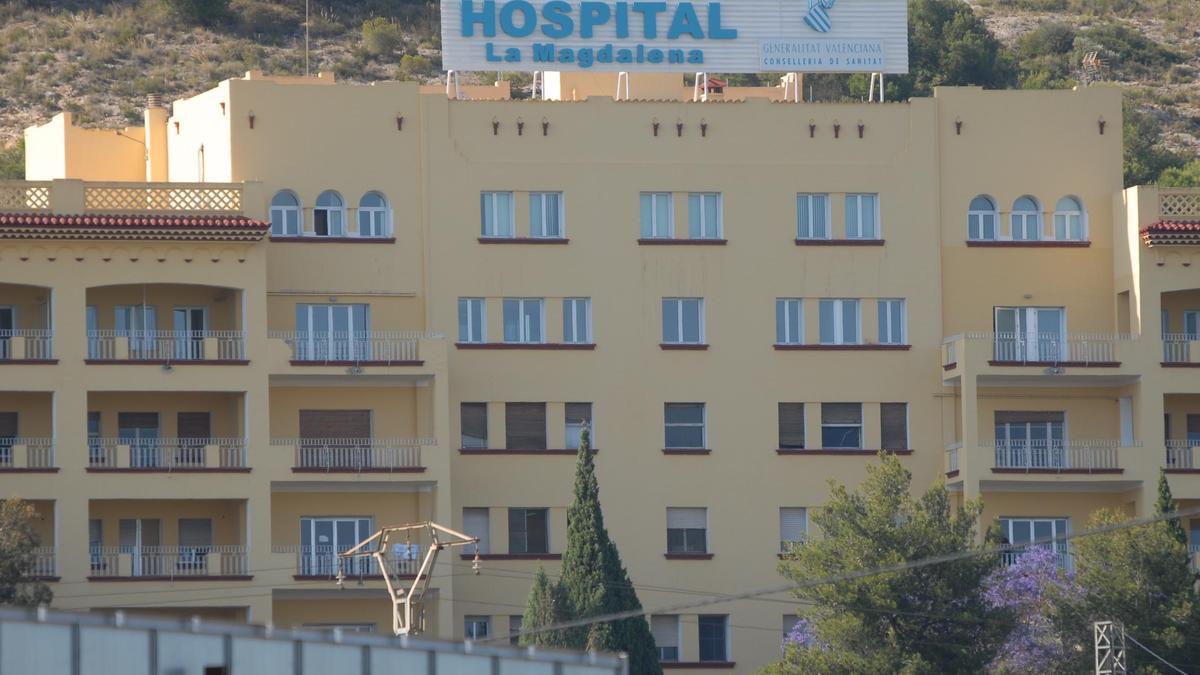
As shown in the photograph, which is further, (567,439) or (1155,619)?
(567,439)

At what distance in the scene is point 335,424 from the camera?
82.6m

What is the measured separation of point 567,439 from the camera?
3287 inches

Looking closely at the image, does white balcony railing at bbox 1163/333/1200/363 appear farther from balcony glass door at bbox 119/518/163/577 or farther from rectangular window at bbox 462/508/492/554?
balcony glass door at bbox 119/518/163/577

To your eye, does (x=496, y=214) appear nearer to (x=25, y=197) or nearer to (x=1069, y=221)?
(x=25, y=197)

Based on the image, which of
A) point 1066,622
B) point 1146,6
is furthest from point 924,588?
point 1146,6

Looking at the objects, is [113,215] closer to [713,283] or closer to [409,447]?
[409,447]

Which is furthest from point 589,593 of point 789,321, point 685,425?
point 789,321

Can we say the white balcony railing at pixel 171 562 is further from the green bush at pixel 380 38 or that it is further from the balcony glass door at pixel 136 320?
the green bush at pixel 380 38

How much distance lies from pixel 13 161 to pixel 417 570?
46.2 m

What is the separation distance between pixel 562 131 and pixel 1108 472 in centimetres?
1821

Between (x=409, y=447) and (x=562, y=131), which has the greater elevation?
(x=562, y=131)

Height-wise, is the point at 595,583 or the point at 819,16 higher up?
the point at 819,16

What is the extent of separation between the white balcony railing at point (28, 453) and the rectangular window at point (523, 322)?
13260 millimetres

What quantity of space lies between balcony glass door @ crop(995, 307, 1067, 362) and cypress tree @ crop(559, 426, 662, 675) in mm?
13108
